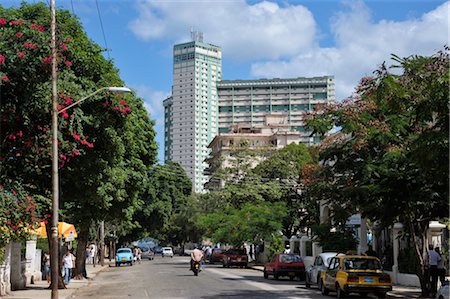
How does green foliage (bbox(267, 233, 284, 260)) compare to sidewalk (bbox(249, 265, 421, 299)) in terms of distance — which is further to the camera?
green foliage (bbox(267, 233, 284, 260))

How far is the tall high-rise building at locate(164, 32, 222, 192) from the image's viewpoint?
19238 centimetres

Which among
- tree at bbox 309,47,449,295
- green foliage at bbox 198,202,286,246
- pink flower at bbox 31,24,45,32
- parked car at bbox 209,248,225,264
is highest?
pink flower at bbox 31,24,45,32

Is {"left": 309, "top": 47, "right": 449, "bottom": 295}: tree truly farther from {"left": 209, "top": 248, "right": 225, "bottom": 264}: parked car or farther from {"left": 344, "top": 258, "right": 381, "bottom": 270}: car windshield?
{"left": 209, "top": 248, "right": 225, "bottom": 264}: parked car

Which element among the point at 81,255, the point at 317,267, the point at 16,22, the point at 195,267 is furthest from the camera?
the point at 81,255

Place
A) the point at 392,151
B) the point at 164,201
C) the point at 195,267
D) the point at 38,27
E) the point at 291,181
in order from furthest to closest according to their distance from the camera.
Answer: the point at 164,201 → the point at 291,181 → the point at 195,267 → the point at 392,151 → the point at 38,27

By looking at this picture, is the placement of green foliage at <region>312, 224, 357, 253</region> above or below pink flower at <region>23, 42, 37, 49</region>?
below

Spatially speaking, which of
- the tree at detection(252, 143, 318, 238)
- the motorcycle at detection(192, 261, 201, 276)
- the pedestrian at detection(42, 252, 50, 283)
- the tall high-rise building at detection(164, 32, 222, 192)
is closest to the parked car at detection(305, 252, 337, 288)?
the motorcycle at detection(192, 261, 201, 276)

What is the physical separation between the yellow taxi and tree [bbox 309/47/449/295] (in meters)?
1.91

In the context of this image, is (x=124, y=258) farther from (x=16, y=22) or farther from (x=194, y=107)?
(x=194, y=107)

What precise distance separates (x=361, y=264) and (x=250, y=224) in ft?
104

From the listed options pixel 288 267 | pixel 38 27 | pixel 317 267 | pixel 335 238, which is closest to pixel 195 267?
pixel 288 267

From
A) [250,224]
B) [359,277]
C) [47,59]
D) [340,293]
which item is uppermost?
[47,59]

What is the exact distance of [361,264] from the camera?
23.7 metres

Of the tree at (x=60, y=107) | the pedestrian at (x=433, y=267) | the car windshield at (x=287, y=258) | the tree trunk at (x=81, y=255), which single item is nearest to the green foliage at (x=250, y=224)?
the car windshield at (x=287, y=258)
